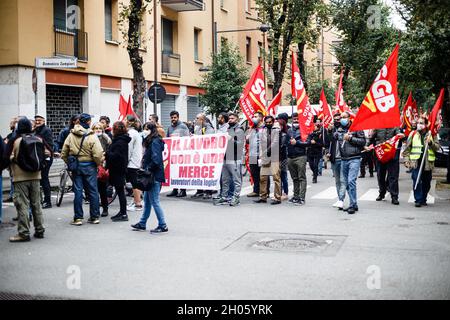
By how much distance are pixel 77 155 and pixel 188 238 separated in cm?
281

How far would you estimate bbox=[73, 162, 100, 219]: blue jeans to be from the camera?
10875 mm

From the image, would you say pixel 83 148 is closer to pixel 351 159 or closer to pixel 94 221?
pixel 94 221

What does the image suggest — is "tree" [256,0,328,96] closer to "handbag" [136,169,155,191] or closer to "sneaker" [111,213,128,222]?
"sneaker" [111,213,128,222]

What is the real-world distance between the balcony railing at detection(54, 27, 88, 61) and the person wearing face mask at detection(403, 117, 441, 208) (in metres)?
13.5

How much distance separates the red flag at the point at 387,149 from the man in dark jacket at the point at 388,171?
0.14m

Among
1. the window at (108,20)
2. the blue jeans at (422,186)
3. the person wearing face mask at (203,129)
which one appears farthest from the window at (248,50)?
the blue jeans at (422,186)

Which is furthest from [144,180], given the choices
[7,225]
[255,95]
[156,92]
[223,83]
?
[223,83]

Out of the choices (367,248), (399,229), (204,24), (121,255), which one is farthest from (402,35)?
(121,255)

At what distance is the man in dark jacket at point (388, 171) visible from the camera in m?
13.6

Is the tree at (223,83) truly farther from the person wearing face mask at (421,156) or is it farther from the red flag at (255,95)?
the person wearing face mask at (421,156)

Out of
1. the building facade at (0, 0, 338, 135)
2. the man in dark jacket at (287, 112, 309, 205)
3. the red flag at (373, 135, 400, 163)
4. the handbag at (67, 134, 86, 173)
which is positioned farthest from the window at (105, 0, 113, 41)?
the handbag at (67, 134, 86, 173)

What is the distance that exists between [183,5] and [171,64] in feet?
9.69

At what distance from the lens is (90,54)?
24.1 m

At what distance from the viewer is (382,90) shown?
38.4ft
